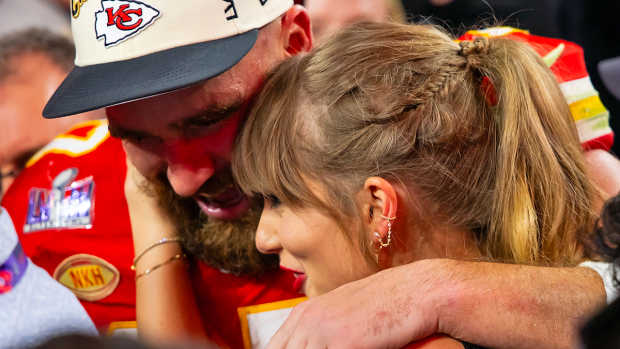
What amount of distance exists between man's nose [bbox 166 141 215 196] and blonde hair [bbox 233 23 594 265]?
0.07m

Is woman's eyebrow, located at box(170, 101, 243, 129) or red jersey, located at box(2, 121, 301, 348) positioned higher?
woman's eyebrow, located at box(170, 101, 243, 129)

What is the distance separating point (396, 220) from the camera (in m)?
1.17

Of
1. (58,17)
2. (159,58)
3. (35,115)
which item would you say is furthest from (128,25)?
(58,17)

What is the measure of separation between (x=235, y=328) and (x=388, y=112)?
28.5 inches

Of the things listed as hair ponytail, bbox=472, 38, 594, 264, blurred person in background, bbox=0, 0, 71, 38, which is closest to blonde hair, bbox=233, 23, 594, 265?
hair ponytail, bbox=472, 38, 594, 264

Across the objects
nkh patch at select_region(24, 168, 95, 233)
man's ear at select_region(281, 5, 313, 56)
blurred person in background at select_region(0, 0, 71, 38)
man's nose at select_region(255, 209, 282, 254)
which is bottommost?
nkh patch at select_region(24, 168, 95, 233)

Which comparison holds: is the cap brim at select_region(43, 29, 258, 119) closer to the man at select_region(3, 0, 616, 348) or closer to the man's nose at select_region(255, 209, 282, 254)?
the man at select_region(3, 0, 616, 348)

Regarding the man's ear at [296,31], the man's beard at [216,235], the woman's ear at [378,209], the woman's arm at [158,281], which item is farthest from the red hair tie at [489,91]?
the woman's arm at [158,281]

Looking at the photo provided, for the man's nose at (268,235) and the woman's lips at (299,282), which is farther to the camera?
the woman's lips at (299,282)

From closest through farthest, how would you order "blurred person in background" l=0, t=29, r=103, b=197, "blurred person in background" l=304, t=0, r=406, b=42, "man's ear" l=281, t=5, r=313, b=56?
"man's ear" l=281, t=5, r=313, b=56 < "blurred person in background" l=0, t=29, r=103, b=197 < "blurred person in background" l=304, t=0, r=406, b=42

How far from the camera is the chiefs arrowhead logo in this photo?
120 centimetres

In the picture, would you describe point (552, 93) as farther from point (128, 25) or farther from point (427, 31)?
point (128, 25)

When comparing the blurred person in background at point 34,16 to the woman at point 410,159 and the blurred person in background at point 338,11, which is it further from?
the woman at point 410,159

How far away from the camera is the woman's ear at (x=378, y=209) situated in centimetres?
113
